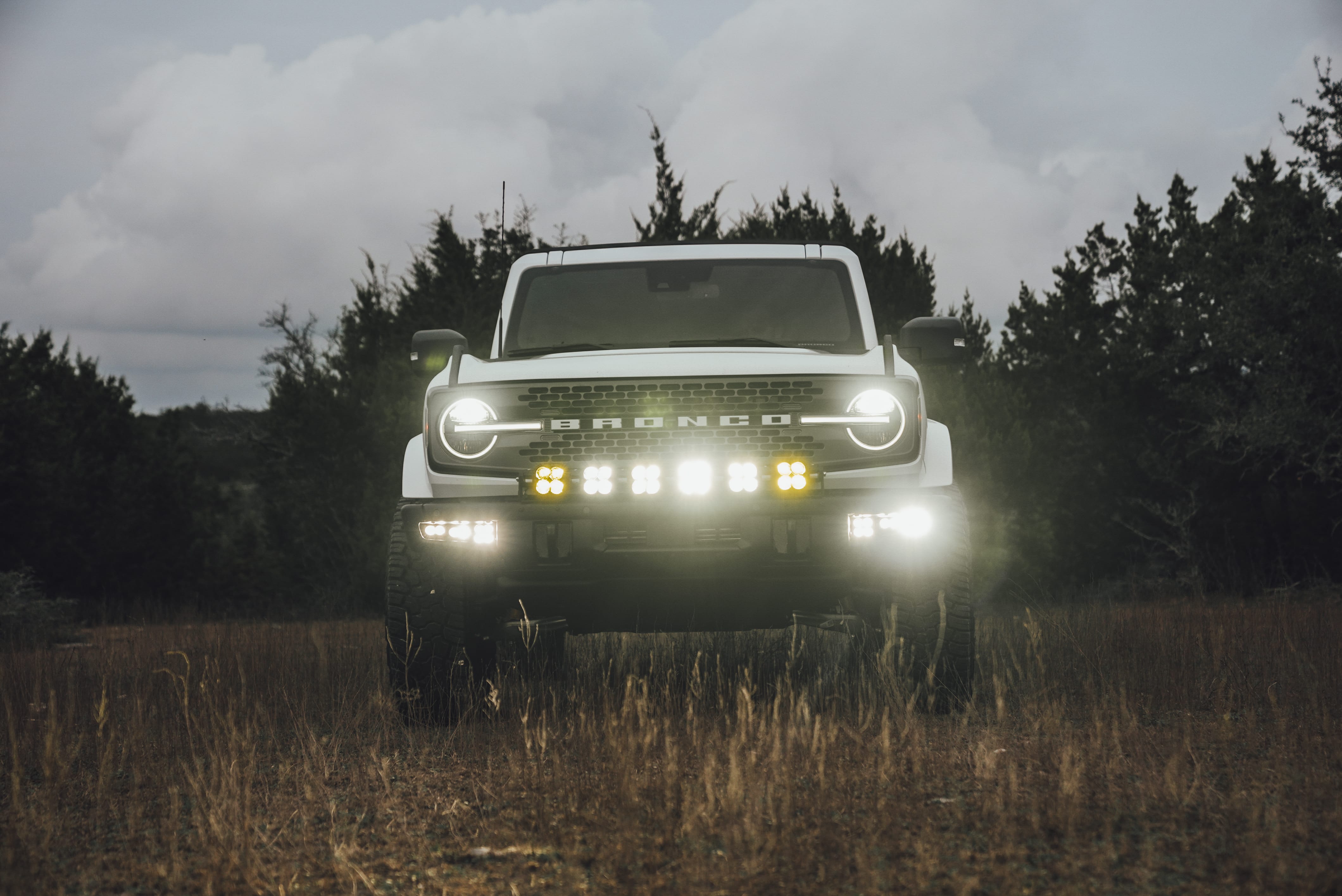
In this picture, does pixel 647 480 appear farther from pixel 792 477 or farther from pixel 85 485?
pixel 85 485

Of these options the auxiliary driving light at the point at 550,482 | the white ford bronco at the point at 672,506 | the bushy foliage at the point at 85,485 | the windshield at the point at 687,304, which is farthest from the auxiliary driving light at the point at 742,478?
the bushy foliage at the point at 85,485

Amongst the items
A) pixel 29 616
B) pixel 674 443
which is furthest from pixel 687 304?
pixel 29 616

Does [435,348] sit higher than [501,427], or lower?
higher

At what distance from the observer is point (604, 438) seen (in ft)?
14.9

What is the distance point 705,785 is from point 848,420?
66.7 inches

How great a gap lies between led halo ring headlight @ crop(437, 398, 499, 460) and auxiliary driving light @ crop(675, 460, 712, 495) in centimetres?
80

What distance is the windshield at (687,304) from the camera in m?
5.91

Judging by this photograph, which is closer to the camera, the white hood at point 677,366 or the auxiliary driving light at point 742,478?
the auxiliary driving light at point 742,478

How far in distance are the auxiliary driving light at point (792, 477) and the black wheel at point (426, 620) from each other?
4.40ft

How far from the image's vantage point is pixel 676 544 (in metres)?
4.40

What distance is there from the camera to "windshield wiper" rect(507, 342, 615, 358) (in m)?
5.53

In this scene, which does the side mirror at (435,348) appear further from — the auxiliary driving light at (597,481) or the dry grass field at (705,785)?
the dry grass field at (705,785)

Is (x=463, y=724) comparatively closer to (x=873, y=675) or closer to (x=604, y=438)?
(x=604, y=438)

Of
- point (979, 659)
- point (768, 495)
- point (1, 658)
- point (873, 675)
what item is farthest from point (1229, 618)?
point (1, 658)
